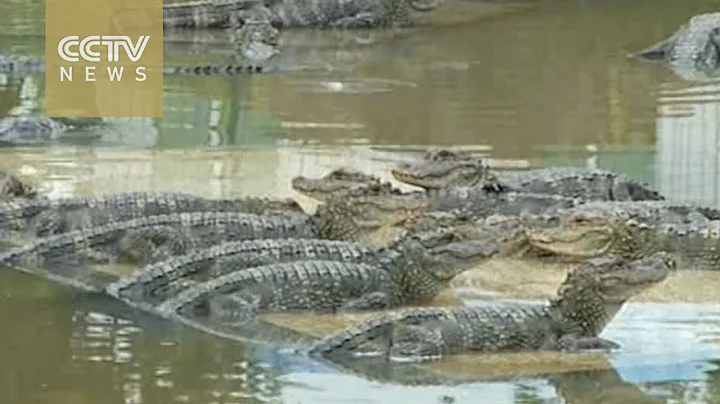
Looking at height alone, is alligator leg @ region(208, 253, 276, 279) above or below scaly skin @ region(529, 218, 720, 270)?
below

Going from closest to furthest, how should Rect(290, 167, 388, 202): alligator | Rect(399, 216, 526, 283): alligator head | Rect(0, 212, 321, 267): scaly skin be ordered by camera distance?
Rect(399, 216, 526, 283): alligator head, Rect(0, 212, 321, 267): scaly skin, Rect(290, 167, 388, 202): alligator

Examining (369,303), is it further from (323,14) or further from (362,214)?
(323,14)

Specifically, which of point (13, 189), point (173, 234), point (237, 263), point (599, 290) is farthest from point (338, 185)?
point (599, 290)

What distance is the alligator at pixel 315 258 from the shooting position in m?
6.32

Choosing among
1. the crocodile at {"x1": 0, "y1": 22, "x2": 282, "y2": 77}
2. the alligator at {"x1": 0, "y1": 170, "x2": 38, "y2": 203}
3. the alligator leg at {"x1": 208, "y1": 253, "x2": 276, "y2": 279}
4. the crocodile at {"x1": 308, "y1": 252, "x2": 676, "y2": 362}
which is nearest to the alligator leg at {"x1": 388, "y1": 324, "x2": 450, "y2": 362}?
the crocodile at {"x1": 308, "y1": 252, "x2": 676, "y2": 362}

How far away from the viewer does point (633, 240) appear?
7.00m

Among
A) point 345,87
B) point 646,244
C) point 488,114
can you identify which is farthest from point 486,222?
point 345,87

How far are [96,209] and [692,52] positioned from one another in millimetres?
6596

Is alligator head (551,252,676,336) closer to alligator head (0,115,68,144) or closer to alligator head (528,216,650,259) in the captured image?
alligator head (528,216,650,259)

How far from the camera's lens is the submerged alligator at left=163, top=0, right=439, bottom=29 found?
1579 cm

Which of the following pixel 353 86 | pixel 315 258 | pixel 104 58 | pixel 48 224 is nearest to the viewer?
pixel 315 258

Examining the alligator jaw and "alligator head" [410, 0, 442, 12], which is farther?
"alligator head" [410, 0, 442, 12]

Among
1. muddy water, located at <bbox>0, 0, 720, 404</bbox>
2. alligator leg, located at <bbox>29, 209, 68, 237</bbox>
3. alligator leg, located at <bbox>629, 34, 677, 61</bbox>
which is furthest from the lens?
alligator leg, located at <bbox>629, 34, 677, 61</bbox>

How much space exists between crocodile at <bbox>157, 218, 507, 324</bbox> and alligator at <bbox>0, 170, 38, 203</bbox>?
1.85 metres
